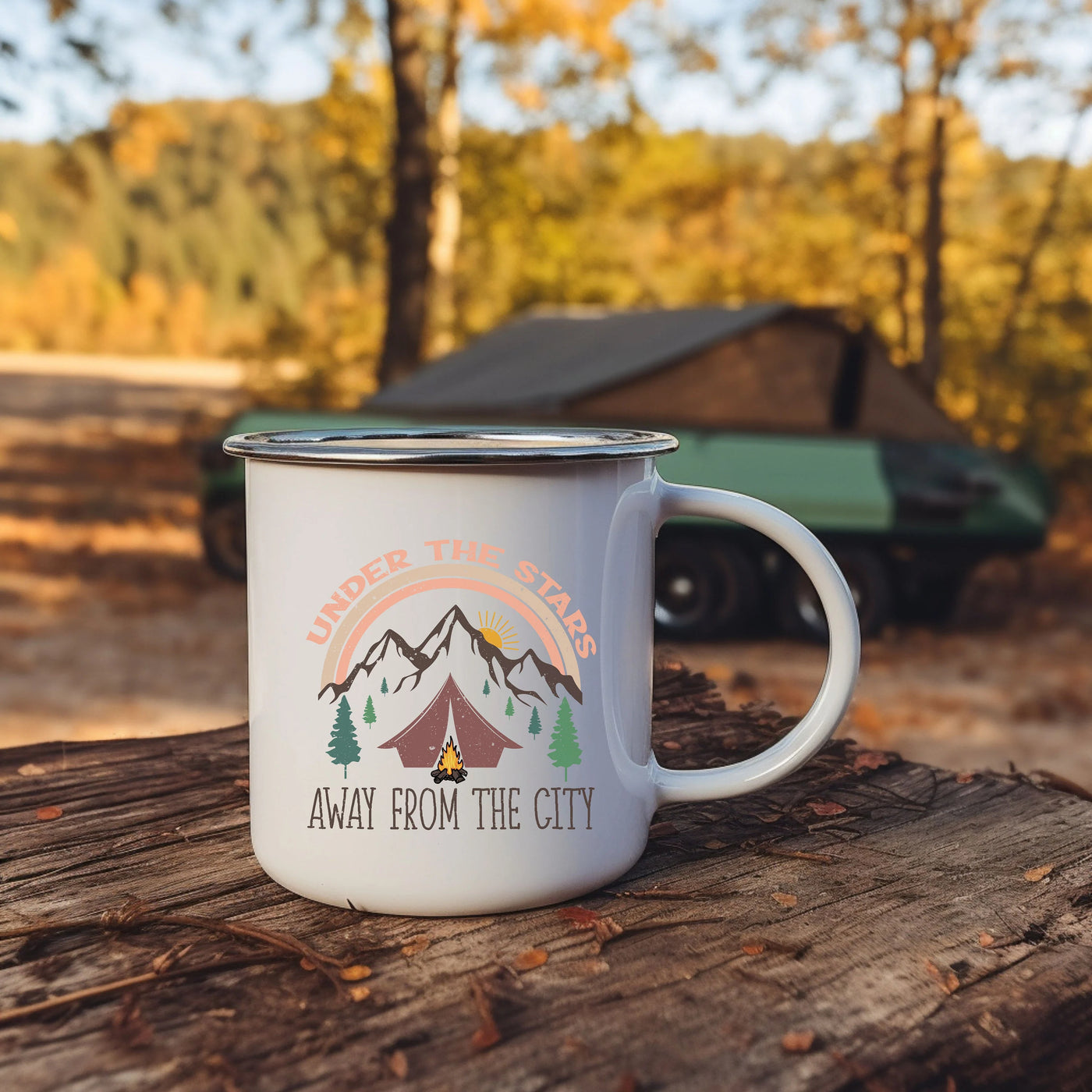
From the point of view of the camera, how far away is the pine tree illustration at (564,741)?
43.1 inches

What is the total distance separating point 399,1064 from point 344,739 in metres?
0.29

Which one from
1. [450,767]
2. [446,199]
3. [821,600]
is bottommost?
[450,767]

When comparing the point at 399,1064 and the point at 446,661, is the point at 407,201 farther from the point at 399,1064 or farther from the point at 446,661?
the point at 399,1064

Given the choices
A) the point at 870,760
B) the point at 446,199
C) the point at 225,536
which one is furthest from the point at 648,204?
the point at 870,760

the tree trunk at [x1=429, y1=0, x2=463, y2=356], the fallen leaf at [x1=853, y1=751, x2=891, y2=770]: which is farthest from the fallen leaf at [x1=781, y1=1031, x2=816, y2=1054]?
the tree trunk at [x1=429, y1=0, x2=463, y2=356]

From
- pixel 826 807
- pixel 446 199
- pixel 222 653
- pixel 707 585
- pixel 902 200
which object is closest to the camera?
pixel 826 807

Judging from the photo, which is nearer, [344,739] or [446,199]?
[344,739]

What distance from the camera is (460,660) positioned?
3.45 feet

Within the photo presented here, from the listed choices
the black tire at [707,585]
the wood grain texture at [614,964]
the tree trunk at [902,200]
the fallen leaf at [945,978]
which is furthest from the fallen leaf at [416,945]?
the tree trunk at [902,200]

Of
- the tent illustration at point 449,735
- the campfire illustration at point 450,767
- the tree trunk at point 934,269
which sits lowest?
the campfire illustration at point 450,767

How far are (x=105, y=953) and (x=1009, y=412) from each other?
1371 centimetres

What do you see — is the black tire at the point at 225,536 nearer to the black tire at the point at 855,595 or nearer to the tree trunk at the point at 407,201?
the tree trunk at the point at 407,201

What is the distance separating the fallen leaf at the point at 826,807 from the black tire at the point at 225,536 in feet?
23.2

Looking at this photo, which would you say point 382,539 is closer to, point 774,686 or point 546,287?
point 774,686
